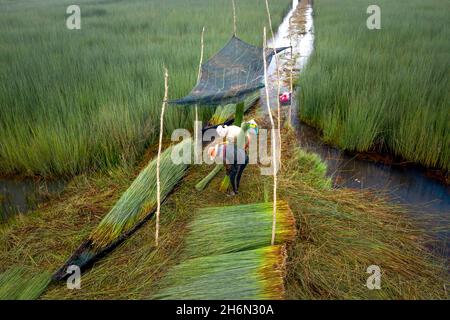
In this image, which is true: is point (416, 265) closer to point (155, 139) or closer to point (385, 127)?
point (385, 127)

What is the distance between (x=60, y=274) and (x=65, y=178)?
1405 mm

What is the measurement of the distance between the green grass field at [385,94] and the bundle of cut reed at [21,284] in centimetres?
299

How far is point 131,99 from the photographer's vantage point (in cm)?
397

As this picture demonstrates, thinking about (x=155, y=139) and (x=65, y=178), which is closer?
(x=65, y=178)

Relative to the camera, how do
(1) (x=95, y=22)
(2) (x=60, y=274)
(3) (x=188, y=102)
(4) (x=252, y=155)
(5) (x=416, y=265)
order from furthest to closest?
(1) (x=95, y=22) → (4) (x=252, y=155) → (3) (x=188, y=102) → (5) (x=416, y=265) → (2) (x=60, y=274)

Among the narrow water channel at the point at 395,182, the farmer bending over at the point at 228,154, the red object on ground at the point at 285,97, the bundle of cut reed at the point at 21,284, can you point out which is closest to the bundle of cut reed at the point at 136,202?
the bundle of cut reed at the point at 21,284

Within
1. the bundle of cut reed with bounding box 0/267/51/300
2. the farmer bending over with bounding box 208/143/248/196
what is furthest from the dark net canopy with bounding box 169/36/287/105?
the bundle of cut reed with bounding box 0/267/51/300

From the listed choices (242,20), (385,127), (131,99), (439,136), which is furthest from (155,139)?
(242,20)

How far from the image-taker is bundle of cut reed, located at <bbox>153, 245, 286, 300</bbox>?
1.63 m

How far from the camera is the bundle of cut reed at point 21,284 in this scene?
1.79 metres

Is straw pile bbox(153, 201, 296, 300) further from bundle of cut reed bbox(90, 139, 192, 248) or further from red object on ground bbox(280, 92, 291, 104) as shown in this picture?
red object on ground bbox(280, 92, 291, 104)

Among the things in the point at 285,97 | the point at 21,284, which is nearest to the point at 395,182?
the point at 285,97

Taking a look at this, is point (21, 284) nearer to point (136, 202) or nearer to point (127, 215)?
point (127, 215)

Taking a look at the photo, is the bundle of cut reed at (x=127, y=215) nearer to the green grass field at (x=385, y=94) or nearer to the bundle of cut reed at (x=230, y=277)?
the bundle of cut reed at (x=230, y=277)
